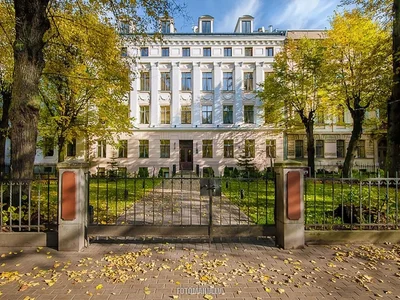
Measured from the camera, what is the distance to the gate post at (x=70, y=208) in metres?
5.14

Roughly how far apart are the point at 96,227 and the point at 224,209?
530cm

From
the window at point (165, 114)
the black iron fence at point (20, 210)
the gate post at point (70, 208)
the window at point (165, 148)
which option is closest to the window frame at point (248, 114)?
the window at point (165, 114)

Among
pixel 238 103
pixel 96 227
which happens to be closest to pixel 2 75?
pixel 96 227

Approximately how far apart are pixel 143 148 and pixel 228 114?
33.8ft

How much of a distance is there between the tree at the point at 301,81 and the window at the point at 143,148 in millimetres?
13528

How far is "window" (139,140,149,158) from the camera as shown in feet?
92.8

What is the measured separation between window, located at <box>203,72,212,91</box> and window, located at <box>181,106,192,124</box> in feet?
9.76

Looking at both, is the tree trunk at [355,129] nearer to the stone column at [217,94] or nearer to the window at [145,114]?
the stone column at [217,94]

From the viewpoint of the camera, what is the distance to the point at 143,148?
28406mm

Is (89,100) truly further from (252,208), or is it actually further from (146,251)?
(146,251)

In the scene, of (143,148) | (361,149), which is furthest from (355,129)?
(143,148)

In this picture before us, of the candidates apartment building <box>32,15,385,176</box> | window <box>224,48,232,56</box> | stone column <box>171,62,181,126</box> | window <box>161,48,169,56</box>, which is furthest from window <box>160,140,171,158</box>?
A: window <box>224,48,232,56</box>

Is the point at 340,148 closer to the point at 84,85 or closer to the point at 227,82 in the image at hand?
the point at 227,82

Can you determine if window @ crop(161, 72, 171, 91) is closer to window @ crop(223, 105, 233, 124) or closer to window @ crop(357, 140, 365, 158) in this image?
window @ crop(223, 105, 233, 124)
